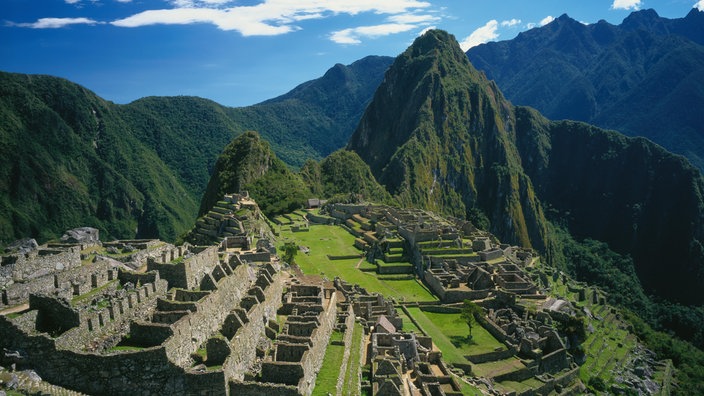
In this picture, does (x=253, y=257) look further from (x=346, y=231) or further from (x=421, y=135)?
(x=421, y=135)

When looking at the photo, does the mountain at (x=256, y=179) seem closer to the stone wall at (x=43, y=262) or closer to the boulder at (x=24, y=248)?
the boulder at (x=24, y=248)

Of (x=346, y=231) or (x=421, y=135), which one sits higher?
(x=421, y=135)

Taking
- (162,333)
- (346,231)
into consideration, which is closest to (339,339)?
(162,333)

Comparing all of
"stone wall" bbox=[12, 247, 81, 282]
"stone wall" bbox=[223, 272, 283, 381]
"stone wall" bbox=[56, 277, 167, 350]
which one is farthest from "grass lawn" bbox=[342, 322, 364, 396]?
"stone wall" bbox=[12, 247, 81, 282]

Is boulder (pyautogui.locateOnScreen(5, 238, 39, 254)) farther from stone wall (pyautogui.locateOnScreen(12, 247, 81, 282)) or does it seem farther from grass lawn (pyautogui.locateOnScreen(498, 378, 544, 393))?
grass lawn (pyautogui.locateOnScreen(498, 378, 544, 393))

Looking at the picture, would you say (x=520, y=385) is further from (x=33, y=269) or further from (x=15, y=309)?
(x=15, y=309)

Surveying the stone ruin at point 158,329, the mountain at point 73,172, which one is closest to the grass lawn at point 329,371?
the stone ruin at point 158,329
